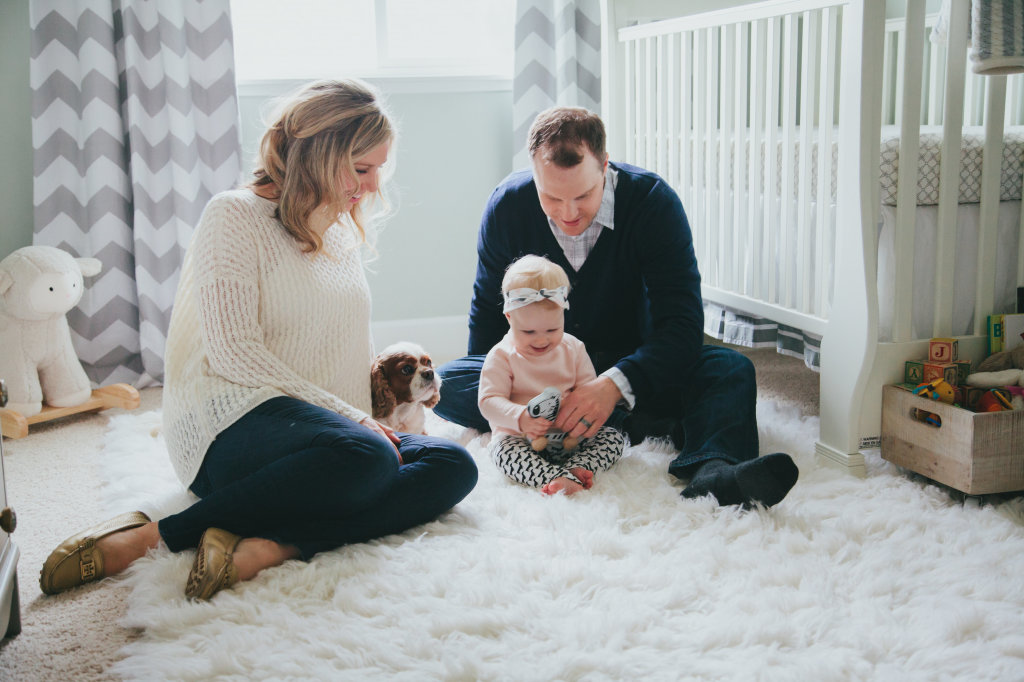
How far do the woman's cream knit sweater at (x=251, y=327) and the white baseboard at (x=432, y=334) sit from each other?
4.32 ft

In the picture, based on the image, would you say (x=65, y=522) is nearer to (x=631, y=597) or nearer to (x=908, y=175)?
(x=631, y=597)

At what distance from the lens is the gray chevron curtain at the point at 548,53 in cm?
286

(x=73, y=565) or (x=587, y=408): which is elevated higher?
(x=587, y=408)

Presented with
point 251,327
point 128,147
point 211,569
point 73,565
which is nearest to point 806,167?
point 251,327

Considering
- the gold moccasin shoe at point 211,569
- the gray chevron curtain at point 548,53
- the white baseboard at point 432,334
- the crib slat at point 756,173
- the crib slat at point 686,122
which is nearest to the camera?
the gold moccasin shoe at point 211,569

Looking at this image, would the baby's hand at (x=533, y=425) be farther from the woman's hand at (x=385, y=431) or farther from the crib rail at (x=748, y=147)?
the crib rail at (x=748, y=147)

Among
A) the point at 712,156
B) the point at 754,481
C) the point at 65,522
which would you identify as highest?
the point at 712,156

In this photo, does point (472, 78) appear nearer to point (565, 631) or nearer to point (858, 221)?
point (858, 221)

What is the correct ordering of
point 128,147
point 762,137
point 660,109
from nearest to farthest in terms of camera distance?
point 762,137, point 660,109, point 128,147

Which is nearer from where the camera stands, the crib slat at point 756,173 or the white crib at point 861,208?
the white crib at point 861,208

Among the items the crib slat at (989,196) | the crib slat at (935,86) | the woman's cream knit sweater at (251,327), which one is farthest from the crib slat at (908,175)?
the crib slat at (935,86)

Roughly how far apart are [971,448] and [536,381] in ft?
2.52

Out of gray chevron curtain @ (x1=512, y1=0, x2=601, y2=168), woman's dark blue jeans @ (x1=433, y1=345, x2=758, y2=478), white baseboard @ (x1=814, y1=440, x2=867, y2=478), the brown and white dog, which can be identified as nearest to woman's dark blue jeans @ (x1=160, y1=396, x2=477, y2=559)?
the brown and white dog

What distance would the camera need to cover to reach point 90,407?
235 cm
